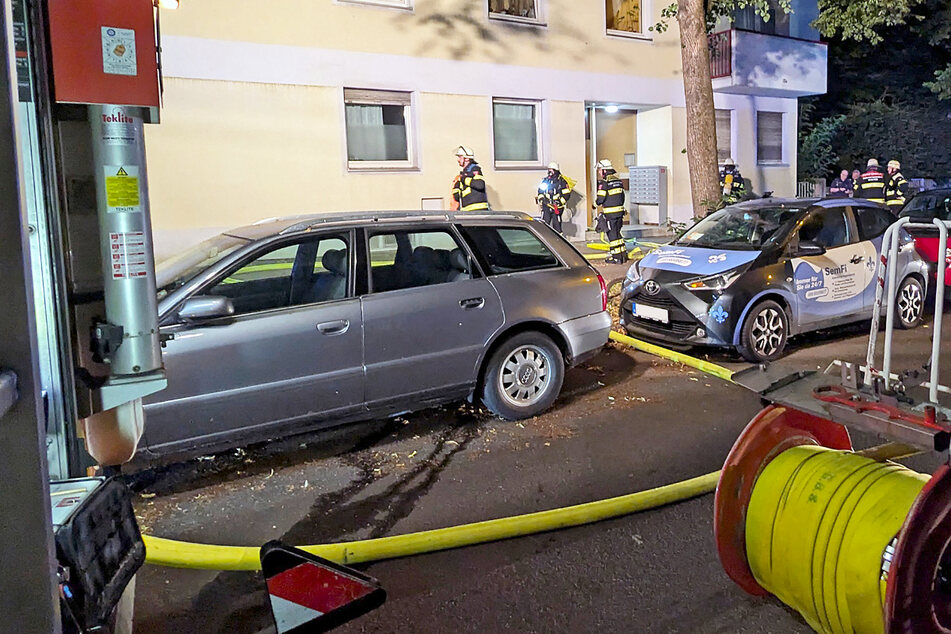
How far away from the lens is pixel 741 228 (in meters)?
8.41

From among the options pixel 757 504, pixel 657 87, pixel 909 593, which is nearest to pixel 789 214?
pixel 757 504

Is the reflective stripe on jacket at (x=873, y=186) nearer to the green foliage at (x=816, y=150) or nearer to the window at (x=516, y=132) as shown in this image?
the window at (x=516, y=132)

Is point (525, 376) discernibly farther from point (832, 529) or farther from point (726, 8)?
point (726, 8)

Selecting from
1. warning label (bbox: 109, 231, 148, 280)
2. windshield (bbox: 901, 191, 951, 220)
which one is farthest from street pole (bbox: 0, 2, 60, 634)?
windshield (bbox: 901, 191, 951, 220)

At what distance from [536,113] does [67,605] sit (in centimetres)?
1600

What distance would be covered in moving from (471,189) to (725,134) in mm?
9992

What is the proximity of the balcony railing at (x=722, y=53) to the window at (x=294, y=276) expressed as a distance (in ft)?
51.0

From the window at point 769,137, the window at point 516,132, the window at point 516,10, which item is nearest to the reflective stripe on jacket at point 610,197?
the window at point 516,132

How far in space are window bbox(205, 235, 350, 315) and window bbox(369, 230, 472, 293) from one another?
0.77ft

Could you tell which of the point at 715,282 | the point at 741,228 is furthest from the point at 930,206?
the point at 715,282

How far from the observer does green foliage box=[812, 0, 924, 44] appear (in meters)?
16.8

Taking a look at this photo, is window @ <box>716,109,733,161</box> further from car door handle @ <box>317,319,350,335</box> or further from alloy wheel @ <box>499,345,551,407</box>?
car door handle @ <box>317,319,350,335</box>

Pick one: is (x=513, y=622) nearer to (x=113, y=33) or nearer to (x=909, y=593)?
(x=909, y=593)

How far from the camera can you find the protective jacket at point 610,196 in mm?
14117
